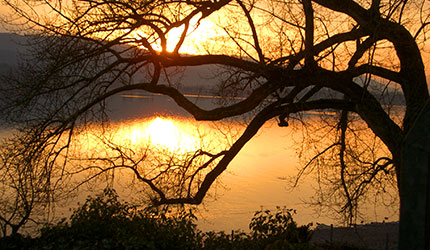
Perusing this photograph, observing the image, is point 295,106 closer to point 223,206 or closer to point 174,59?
point 174,59

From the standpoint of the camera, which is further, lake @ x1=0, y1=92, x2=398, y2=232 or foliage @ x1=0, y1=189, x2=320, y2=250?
lake @ x1=0, y1=92, x2=398, y2=232

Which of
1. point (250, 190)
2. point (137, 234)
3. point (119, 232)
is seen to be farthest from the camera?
point (250, 190)

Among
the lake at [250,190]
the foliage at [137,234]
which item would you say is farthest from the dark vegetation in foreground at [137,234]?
the lake at [250,190]

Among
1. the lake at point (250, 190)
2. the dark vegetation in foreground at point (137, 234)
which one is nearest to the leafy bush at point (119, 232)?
the dark vegetation in foreground at point (137, 234)

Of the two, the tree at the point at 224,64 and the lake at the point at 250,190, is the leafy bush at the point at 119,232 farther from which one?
the lake at the point at 250,190

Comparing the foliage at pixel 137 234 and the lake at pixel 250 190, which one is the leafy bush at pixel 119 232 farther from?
the lake at pixel 250 190

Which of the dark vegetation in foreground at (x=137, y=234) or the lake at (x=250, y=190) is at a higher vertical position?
the lake at (x=250, y=190)

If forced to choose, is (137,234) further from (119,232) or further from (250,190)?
(250,190)

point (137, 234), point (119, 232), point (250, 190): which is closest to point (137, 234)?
point (137, 234)

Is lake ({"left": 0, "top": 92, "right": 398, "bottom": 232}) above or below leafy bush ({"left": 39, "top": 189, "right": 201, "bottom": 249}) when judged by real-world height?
above

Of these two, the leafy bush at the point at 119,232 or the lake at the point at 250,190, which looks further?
the lake at the point at 250,190

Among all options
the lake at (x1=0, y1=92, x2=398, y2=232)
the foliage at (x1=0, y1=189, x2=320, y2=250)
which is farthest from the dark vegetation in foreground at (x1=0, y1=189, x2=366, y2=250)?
the lake at (x1=0, y1=92, x2=398, y2=232)

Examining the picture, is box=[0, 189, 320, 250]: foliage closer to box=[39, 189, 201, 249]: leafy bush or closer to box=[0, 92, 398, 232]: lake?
box=[39, 189, 201, 249]: leafy bush

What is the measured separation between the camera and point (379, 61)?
34.1 ft
